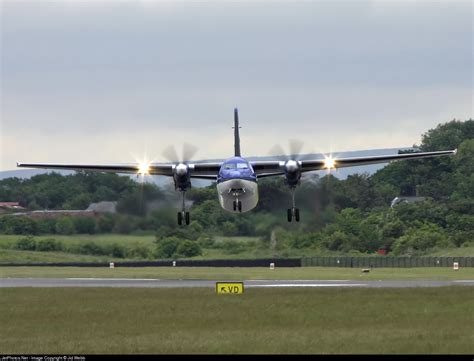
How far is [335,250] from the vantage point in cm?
10062

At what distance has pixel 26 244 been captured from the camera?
309 feet

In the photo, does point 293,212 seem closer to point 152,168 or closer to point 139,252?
point 152,168

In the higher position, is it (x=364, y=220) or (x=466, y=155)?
(x=466, y=155)

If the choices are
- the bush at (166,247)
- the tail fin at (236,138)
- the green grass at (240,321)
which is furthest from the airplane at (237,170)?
the bush at (166,247)

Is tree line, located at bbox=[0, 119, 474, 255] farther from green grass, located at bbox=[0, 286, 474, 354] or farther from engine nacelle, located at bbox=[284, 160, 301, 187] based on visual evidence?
green grass, located at bbox=[0, 286, 474, 354]

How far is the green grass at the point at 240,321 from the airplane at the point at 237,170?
8494mm

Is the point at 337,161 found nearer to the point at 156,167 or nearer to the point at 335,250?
the point at 156,167

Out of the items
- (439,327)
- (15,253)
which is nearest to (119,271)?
(15,253)

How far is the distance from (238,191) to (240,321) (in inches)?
785

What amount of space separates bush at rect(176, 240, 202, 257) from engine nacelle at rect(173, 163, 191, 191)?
30255 mm

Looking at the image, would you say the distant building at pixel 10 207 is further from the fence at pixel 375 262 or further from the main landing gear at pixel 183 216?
the main landing gear at pixel 183 216

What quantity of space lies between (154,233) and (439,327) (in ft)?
137

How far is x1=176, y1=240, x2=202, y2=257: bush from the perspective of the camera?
94.9 meters

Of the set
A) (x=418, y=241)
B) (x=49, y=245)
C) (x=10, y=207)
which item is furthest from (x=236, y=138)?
(x=418, y=241)
